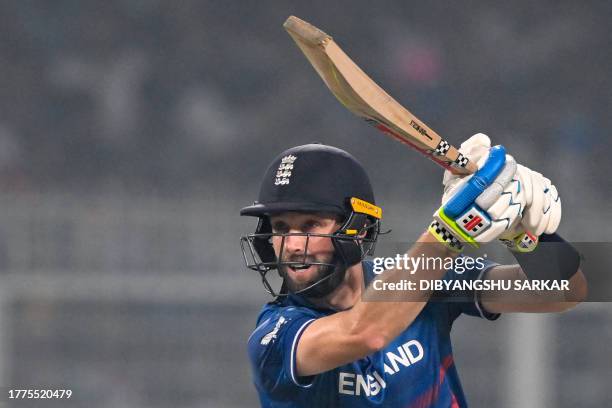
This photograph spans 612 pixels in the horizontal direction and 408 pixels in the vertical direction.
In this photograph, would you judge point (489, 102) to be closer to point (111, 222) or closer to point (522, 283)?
point (111, 222)

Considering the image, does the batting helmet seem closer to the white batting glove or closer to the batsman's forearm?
the batsman's forearm

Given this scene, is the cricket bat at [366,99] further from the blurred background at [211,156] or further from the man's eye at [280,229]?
the blurred background at [211,156]

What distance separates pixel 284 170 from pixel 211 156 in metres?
4.66

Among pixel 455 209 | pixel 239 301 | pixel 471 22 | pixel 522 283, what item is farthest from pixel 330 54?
pixel 471 22

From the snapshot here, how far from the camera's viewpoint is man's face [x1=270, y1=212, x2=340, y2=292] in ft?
10.3

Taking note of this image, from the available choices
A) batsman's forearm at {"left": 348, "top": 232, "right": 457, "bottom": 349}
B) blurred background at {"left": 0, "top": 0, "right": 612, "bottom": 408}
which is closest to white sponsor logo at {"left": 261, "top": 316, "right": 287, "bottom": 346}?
batsman's forearm at {"left": 348, "top": 232, "right": 457, "bottom": 349}

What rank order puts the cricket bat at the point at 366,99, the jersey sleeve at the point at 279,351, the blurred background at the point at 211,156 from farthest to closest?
1. the blurred background at the point at 211,156
2. the jersey sleeve at the point at 279,351
3. the cricket bat at the point at 366,99

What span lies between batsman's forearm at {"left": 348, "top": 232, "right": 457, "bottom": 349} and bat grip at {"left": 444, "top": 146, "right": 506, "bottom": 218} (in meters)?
0.10

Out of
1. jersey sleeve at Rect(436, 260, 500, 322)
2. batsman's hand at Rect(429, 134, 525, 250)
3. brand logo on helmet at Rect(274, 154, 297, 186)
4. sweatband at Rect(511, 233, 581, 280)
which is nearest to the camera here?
batsman's hand at Rect(429, 134, 525, 250)

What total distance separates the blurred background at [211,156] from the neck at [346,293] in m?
2.84

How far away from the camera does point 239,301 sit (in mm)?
6332

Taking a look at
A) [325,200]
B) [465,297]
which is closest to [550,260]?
[465,297]

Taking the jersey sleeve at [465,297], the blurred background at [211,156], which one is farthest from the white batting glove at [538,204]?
the blurred background at [211,156]

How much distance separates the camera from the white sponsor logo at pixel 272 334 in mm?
3061
